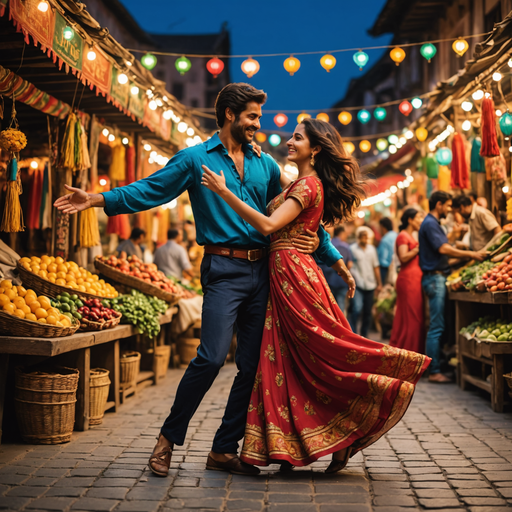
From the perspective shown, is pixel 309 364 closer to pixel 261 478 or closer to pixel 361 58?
pixel 261 478

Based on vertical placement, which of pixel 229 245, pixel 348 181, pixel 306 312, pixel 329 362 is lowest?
pixel 329 362

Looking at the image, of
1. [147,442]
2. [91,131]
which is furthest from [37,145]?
[147,442]

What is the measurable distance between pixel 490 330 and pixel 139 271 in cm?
429

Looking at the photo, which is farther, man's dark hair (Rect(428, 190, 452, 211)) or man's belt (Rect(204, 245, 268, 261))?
man's dark hair (Rect(428, 190, 452, 211))

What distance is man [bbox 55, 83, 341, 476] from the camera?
12.1ft

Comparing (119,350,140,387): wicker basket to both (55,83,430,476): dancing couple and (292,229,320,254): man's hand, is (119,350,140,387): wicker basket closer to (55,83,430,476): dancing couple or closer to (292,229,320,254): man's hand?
(55,83,430,476): dancing couple

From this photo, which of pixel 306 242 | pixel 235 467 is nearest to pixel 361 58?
pixel 306 242

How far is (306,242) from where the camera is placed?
3.94m

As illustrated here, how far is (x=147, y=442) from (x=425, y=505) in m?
2.26

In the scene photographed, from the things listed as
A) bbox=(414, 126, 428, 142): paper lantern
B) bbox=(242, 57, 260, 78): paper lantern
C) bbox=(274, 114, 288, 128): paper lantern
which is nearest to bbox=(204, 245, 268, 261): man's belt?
bbox=(242, 57, 260, 78): paper lantern

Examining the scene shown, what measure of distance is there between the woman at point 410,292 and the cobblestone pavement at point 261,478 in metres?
3.27

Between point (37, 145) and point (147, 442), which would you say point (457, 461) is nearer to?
point (147, 442)

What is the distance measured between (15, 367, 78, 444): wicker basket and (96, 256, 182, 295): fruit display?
2.98 meters

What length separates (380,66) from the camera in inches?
1174
